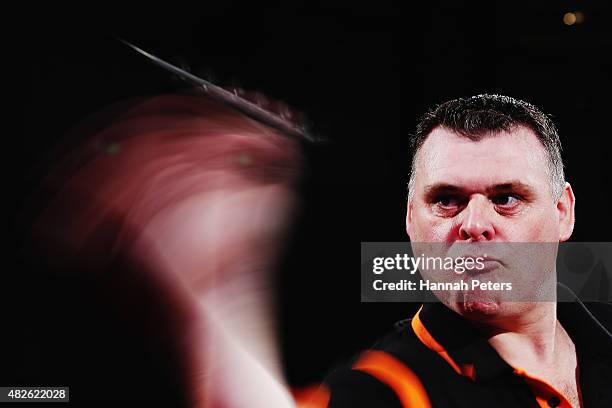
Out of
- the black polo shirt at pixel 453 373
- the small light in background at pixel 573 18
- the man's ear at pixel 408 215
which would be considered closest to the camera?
the black polo shirt at pixel 453 373

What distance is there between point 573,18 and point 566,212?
1.61 ft

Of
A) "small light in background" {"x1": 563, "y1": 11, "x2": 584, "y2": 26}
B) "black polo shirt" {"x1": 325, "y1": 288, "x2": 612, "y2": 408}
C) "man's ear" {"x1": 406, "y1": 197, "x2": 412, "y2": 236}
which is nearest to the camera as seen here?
"black polo shirt" {"x1": 325, "y1": 288, "x2": 612, "y2": 408}

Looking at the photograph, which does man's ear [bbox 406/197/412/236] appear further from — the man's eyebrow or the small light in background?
the small light in background

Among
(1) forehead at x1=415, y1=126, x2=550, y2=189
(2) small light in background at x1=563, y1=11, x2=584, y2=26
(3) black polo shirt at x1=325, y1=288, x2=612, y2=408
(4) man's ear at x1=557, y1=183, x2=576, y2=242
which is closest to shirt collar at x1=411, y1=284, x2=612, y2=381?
(3) black polo shirt at x1=325, y1=288, x2=612, y2=408

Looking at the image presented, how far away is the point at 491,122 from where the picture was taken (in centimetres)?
101

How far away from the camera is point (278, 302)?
3.99 feet

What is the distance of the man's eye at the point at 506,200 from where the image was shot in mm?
991

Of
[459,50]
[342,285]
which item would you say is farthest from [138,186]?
[459,50]

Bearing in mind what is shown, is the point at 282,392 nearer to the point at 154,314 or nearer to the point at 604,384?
the point at 154,314

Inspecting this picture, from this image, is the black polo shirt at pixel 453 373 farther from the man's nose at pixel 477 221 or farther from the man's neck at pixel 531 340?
the man's nose at pixel 477 221

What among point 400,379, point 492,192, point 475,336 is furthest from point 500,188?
point 400,379

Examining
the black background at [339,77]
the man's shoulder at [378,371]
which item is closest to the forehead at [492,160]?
the black background at [339,77]

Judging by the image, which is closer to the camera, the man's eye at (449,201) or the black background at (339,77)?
the man's eye at (449,201)

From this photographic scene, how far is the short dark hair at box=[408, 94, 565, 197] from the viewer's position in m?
1.02
